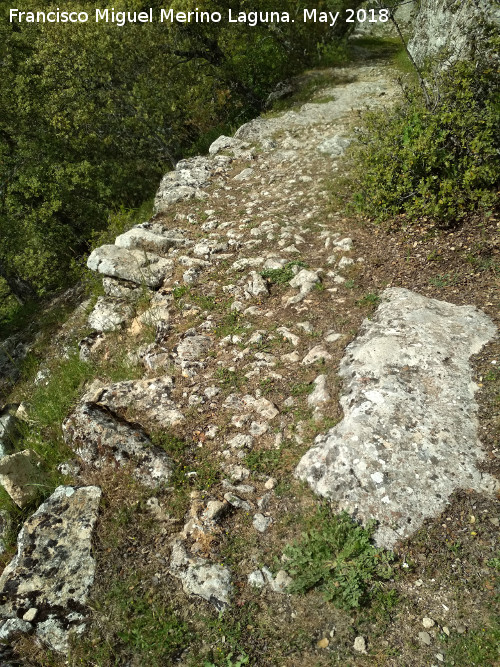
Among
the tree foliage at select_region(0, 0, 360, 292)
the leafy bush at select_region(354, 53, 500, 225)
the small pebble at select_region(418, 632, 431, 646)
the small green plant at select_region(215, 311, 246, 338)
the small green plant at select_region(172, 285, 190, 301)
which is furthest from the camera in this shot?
the tree foliage at select_region(0, 0, 360, 292)

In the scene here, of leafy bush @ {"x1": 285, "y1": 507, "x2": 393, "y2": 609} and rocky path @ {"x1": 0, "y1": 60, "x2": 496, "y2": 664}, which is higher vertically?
rocky path @ {"x1": 0, "y1": 60, "x2": 496, "y2": 664}

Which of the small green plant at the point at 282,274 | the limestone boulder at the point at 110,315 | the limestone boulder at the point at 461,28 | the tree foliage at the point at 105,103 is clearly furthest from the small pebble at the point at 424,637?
the tree foliage at the point at 105,103

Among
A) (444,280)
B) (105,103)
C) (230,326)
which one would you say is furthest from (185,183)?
(444,280)

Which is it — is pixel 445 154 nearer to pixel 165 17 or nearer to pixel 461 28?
pixel 461 28

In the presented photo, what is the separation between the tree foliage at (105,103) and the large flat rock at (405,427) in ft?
43.1

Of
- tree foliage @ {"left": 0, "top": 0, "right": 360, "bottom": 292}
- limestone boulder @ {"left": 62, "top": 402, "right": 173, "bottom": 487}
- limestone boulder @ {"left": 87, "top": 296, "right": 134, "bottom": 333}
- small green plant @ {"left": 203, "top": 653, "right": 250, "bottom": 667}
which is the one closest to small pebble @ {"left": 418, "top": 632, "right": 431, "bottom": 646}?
small green plant @ {"left": 203, "top": 653, "right": 250, "bottom": 667}

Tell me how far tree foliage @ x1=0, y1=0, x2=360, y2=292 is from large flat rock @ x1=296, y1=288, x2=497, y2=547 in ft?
43.1

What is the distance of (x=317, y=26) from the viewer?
57.7ft

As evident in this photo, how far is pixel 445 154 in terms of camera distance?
24.4 feet

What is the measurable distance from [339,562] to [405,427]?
5.06 ft

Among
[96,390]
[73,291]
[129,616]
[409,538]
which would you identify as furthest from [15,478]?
[73,291]

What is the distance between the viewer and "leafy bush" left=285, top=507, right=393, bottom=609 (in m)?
3.88

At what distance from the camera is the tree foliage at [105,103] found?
14.8 metres

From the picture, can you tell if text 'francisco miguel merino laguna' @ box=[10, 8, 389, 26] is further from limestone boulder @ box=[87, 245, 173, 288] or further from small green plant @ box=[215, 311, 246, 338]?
small green plant @ box=[215, 311, 246, 338]
